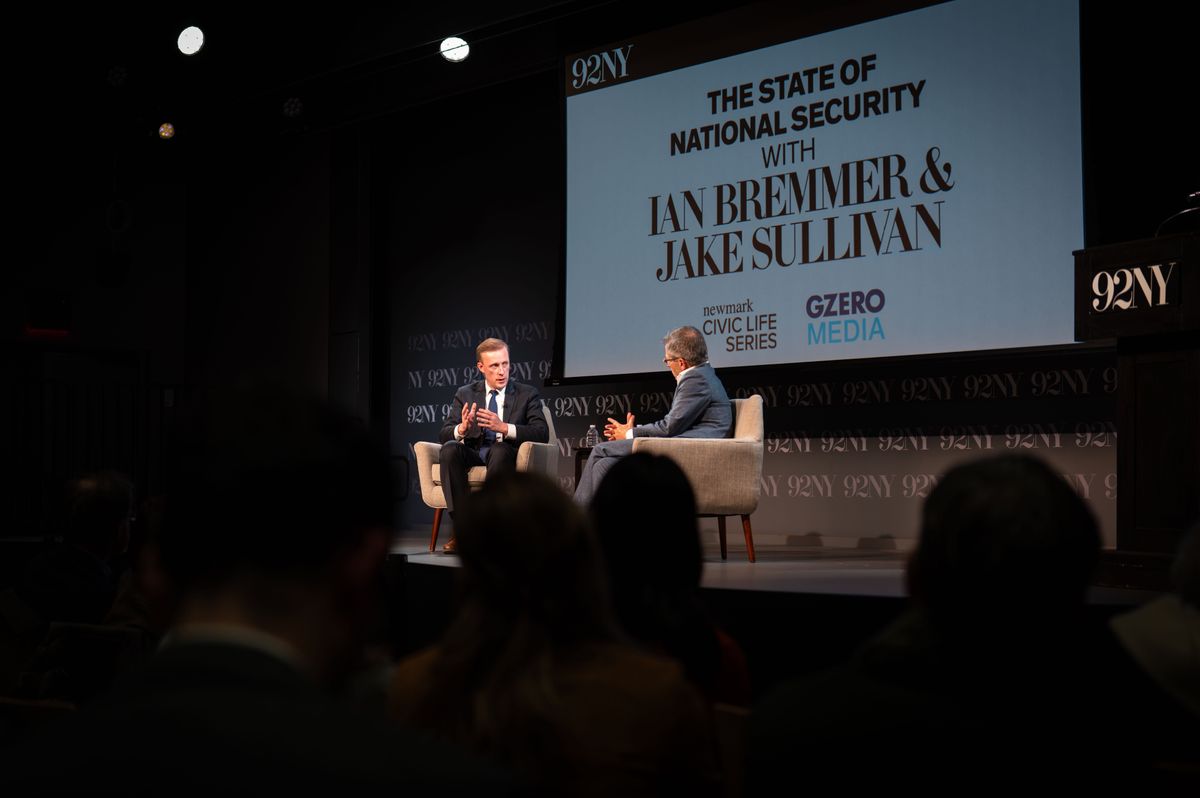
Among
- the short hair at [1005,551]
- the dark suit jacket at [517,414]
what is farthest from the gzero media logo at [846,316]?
the short hair at [1005,551]

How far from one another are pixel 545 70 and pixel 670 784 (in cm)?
672

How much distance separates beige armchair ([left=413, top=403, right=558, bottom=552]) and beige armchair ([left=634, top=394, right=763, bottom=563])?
0.90 metres

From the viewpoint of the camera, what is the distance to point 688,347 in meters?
5.43

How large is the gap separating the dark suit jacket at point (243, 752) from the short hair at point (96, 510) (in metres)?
2.36

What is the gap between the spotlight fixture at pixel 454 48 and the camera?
7.13 m

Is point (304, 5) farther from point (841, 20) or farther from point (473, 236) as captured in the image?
point (841, 20)

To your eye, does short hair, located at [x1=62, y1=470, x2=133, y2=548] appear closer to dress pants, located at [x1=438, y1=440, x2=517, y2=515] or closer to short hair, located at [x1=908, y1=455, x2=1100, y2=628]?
short hair, located at [x1=908, y1=455, x2=1100, y2=628]

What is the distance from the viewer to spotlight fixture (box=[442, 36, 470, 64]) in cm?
713

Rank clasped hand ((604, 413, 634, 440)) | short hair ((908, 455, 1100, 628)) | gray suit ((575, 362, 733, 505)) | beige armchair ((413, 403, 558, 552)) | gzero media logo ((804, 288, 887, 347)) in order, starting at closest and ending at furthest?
short hair ((908, 455, 1100, 628))
gray suit ((575, 362, 733, 505))
clasped hand ((604, 413, 634, 440))
gzero media logo ((804, 288, 887, 347))
beige armchair ((413, 403, 558, 552))

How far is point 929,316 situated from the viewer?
18.0 feet

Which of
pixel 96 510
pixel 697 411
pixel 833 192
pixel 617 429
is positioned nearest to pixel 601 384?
pixel 617 429

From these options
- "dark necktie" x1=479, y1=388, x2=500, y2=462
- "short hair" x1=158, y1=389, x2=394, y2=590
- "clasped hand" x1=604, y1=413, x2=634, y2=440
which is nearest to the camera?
"short hair" x1=158, y1=389, x2=394, y2=590

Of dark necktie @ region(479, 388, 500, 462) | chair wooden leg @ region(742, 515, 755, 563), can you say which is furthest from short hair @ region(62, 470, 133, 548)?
dark necktie @ region(479, 388, 500, 462)

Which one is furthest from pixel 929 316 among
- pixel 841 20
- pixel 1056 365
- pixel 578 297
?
pixel 578 297
